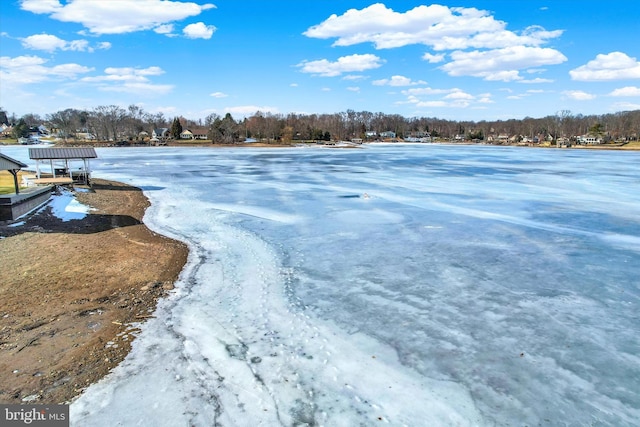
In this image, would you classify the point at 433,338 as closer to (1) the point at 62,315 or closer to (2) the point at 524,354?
(2) the point at 524,354

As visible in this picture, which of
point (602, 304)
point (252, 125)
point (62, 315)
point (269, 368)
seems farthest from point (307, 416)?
point (252, 125)

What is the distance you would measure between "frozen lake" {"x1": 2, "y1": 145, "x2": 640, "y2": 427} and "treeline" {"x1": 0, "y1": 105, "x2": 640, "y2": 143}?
237 ft

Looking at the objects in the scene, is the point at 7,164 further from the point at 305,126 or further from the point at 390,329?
the point at 305,126

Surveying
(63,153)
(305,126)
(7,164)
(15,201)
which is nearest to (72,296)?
(15,201)

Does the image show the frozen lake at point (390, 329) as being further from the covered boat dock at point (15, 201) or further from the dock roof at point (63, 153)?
the dock roof at point (63, 153)

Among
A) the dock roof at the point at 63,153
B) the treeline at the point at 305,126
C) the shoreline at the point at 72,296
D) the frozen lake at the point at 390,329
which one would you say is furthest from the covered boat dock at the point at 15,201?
the treeline at the point at 305,126

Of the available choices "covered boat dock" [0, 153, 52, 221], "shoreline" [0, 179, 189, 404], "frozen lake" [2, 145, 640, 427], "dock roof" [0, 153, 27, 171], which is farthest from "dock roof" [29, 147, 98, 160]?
"frozen lake" [2, 145, 640, 427]

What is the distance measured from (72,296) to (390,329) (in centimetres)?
553

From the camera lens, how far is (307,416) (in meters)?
4.14

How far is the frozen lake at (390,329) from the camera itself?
4.29 m

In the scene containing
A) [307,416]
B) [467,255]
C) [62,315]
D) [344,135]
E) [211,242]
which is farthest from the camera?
[344,135]

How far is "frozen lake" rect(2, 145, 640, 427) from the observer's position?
429 centimetres

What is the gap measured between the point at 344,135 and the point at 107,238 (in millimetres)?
108868

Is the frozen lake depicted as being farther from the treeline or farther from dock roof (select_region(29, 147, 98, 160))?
the treeline
